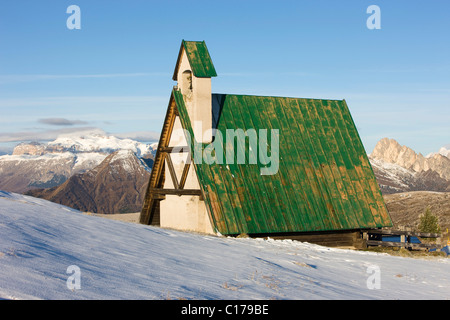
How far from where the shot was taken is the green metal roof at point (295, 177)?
896 inches

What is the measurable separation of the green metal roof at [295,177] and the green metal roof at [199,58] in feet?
6.41

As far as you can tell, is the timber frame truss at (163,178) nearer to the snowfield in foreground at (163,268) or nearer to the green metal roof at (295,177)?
the green metal roof at (295,177)

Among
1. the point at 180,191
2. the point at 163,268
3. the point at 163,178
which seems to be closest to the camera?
the point at 163,268

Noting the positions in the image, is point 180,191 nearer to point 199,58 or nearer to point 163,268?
point 199,58

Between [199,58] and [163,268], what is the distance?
1605cm

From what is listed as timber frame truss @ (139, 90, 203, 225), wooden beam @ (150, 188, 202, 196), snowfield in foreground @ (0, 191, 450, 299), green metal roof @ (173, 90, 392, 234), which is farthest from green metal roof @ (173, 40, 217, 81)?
snowfield in foreground @ (0, 191, 450, 299)

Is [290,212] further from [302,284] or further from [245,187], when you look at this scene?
[302,284]

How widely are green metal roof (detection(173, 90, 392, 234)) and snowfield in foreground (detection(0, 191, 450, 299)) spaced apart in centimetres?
404

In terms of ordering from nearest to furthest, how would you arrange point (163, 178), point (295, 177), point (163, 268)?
point (163, 268) → point (295, 177) → point (163, 178)

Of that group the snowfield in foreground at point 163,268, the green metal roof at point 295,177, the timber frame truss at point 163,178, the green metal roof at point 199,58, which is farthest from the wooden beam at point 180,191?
the snowfield in foreground at point 163,268

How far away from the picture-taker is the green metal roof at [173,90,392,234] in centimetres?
2277

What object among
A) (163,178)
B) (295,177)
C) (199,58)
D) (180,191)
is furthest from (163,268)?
(163,178)

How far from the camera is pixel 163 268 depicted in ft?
37.4
